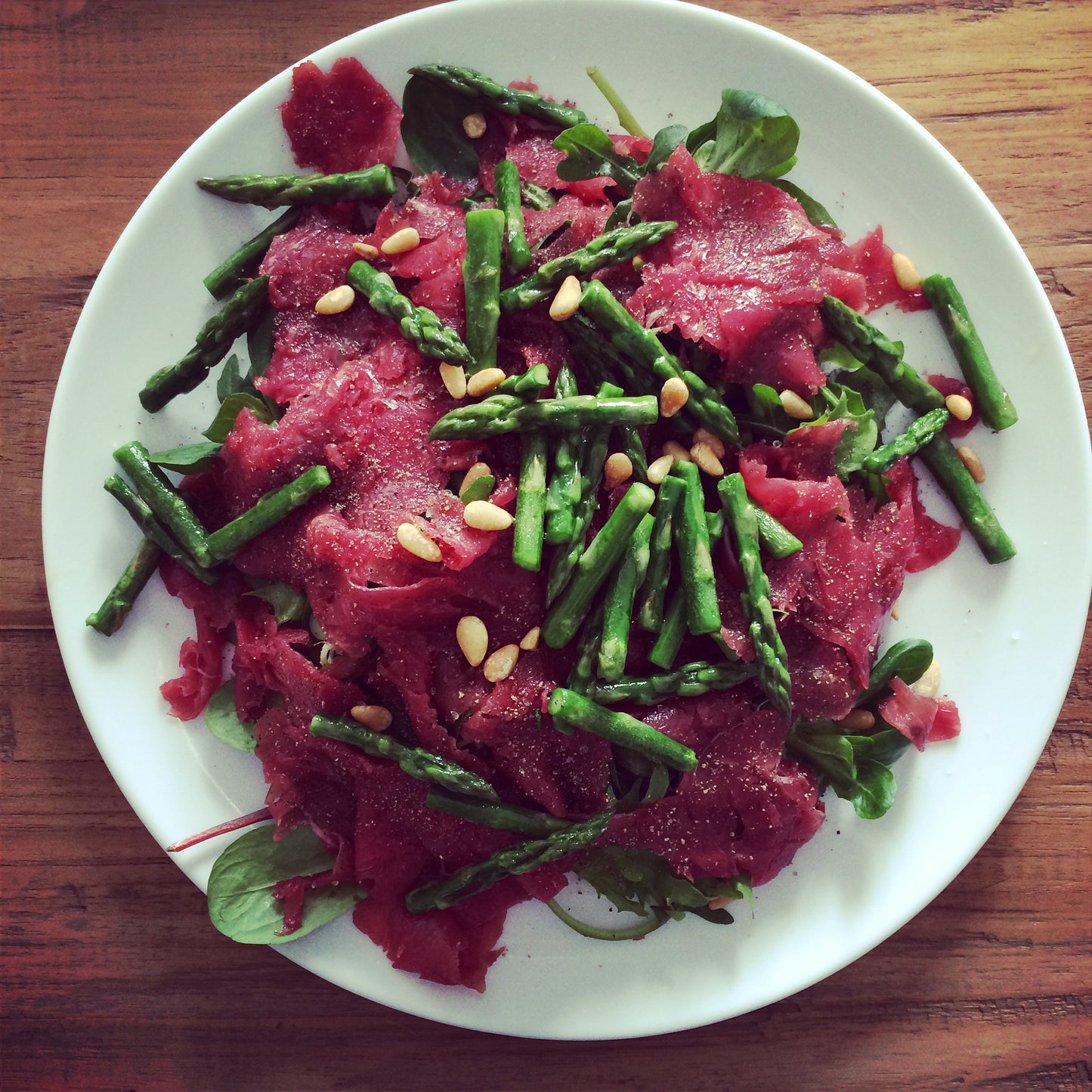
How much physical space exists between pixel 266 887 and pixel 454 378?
6.34 feet

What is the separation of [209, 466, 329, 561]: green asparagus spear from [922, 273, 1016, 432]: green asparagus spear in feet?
7.23

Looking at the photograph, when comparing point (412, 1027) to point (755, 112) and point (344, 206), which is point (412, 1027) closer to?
point (344, 206)

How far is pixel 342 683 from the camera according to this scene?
2682mm

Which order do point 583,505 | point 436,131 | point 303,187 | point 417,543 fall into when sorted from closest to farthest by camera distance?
1. point 417,543
2. point 583,505
3. point 303,187
4. point 436,131

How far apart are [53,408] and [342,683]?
4.68 feet

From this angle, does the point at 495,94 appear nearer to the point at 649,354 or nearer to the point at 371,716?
the point at 649,354

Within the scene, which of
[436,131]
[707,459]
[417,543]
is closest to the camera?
[417,543]

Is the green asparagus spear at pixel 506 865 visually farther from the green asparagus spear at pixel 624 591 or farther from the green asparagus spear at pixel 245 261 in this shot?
the green asparagus spear at pixel 245 261

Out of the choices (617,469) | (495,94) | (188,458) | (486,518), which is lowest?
(188,458)

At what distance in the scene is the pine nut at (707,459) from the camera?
2.68 metres

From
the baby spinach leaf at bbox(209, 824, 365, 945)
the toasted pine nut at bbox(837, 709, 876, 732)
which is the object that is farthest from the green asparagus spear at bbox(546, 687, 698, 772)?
the baby spinach leaf at bbox(209, 824, 365, 945)

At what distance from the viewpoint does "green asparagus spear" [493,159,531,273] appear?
2654mm

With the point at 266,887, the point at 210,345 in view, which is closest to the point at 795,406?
the point at 210,345

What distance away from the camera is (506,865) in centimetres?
267
